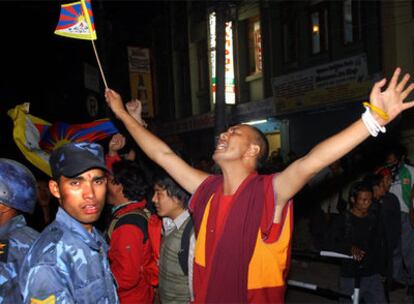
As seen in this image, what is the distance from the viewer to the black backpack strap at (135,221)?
3.54 metres

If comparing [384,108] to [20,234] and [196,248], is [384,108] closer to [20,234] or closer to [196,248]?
[196,248]

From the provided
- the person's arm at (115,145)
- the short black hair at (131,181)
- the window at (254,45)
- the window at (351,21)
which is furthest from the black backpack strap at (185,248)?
the window at (254,45)

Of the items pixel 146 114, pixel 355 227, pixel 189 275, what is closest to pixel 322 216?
pixel 355 227

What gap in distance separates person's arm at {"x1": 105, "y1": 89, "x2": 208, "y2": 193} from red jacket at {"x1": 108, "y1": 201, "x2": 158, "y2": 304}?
574 millimetres

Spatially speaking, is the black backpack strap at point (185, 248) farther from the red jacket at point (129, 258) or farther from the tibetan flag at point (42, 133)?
the tibetan flag at point (42, 133)

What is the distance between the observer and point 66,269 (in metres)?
1.94

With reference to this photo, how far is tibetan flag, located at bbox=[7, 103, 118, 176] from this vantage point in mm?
4637

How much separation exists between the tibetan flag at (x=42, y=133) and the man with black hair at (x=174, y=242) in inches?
62.4

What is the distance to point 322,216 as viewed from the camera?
8.55 metres

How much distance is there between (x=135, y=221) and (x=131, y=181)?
1.78 ft

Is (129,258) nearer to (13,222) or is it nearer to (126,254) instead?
(126,254)

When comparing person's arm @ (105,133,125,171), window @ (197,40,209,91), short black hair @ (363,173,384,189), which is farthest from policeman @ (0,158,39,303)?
window @ (197,40,209,91)

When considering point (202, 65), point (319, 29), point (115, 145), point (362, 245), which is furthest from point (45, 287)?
point (202, 65)

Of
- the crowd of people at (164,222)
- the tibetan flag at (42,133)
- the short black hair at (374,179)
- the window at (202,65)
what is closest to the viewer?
the crowd of people at (164,222)
